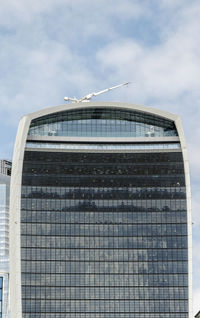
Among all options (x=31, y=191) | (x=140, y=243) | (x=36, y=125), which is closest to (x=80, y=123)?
(x=36, y=125)

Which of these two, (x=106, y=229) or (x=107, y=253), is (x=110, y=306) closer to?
(x=107, y=253)

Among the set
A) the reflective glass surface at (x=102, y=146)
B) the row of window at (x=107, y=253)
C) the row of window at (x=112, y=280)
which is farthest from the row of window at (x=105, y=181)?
the row of window at (x=112, y=280)

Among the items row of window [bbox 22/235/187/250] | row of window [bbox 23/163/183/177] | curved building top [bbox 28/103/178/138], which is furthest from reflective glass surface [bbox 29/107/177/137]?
row of window [bbox 22/235/187/250]

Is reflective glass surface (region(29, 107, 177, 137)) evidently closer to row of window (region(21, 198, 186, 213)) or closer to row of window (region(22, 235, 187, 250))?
row of window (region(21, 198, 186, 213))

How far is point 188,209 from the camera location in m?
182

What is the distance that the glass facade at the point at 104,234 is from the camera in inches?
6954

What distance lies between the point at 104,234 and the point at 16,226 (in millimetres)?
22484

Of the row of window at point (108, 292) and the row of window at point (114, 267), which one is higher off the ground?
the row of window at point (114, 267)

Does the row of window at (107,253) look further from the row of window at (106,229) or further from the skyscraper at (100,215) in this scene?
the row of window at (106,229)

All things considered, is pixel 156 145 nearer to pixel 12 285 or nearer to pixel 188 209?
pixel 188 209

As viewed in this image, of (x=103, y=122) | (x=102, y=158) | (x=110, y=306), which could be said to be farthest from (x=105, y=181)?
(x=110, y=306)

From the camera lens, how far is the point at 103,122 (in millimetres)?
191500

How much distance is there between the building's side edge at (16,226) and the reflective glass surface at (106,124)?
673 cm

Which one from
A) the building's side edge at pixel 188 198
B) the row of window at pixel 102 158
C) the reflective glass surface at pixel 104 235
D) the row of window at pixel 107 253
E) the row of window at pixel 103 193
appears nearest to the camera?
the reflective glass surface at pixel 104 235
